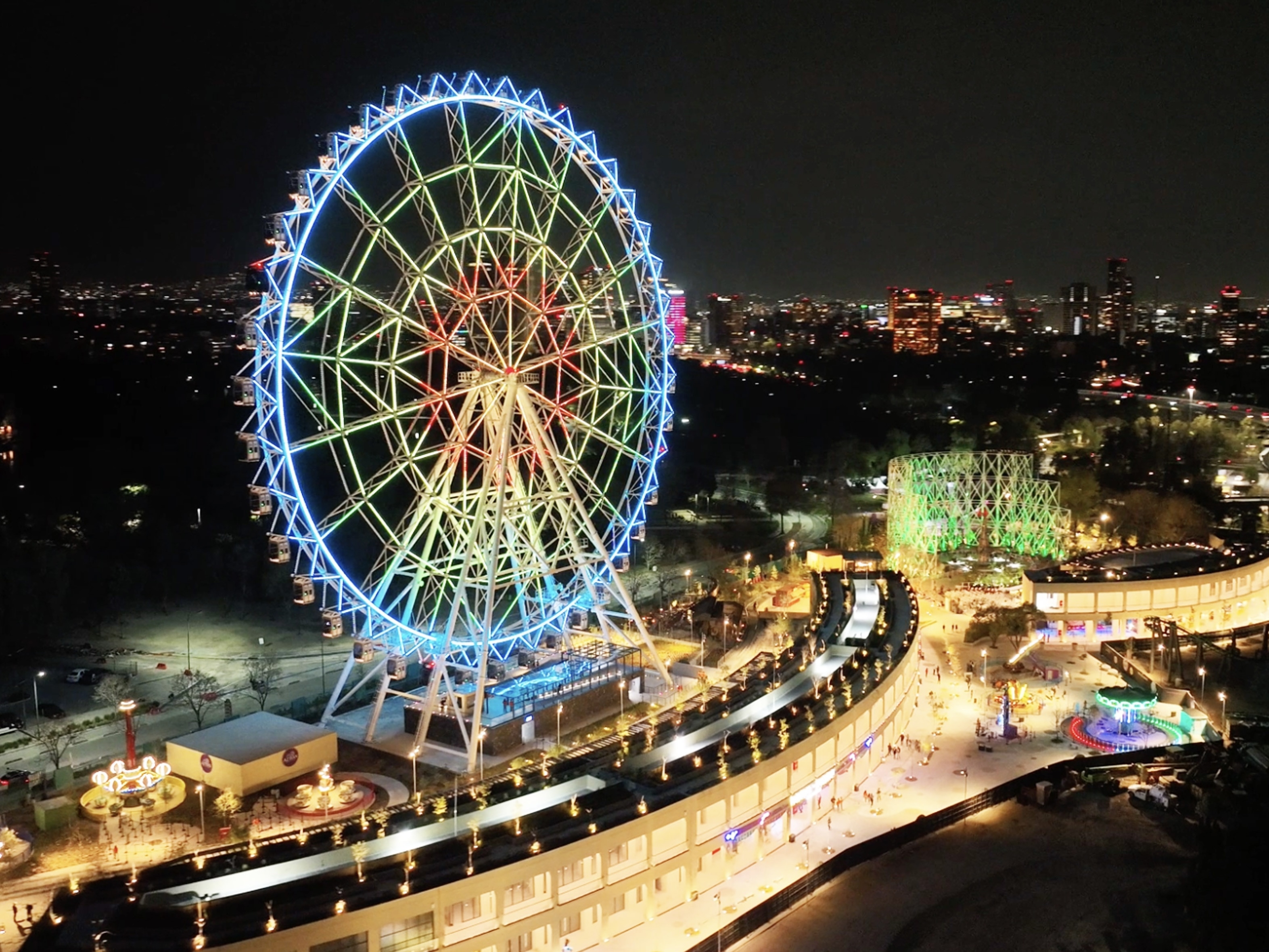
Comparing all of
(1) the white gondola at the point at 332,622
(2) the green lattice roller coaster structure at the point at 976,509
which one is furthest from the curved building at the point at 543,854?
(2) the green lattice roller coaster structure at the point at 976,509

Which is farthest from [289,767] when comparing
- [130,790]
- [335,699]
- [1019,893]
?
[1019,893]

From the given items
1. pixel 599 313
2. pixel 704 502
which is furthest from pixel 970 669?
pixel 704 502

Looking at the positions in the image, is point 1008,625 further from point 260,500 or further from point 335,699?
point 260,500

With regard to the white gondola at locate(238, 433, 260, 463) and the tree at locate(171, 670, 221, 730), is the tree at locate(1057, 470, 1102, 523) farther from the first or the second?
the white gondola at locate(238, 433, 260, 463)

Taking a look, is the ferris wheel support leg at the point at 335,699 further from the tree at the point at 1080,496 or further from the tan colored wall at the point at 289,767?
the tree at the point at 1080,496

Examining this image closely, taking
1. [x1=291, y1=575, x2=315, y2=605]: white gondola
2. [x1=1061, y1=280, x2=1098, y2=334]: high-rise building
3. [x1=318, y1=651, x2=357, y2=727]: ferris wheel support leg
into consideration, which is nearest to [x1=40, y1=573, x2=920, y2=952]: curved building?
[x1=291, y1=575, x2=315, y2=605]: white gondola

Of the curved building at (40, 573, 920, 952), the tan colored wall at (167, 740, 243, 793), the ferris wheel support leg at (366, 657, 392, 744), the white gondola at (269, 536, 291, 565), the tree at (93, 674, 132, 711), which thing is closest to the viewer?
the curved building at (40, 573, 920, 952)

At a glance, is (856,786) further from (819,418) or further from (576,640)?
(819,418)
